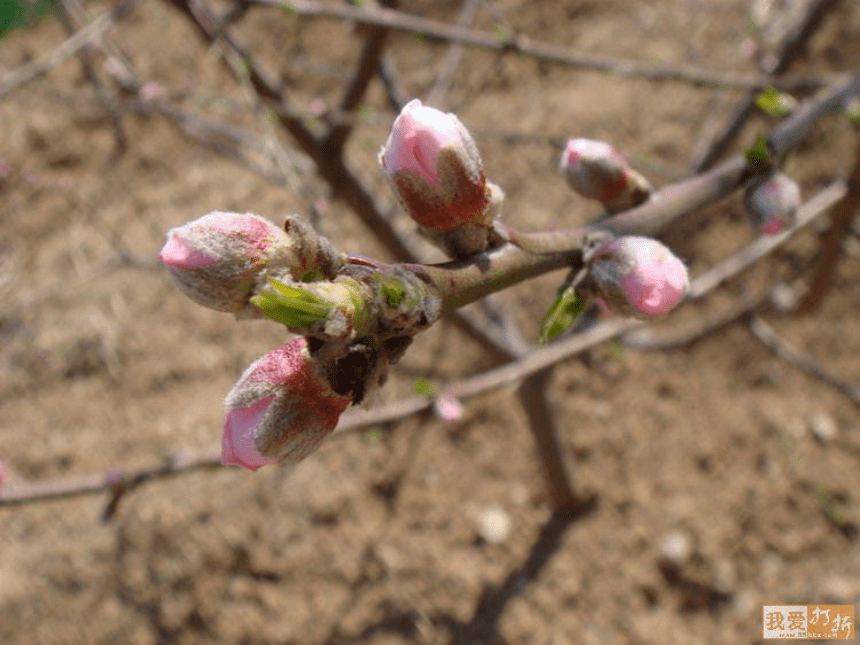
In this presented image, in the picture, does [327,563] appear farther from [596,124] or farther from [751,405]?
[596,124]

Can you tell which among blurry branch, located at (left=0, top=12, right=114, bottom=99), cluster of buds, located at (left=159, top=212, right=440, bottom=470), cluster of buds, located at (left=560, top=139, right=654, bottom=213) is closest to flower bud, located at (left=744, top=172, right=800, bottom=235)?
cluster of buds, located at (left=560, top=139, right=654, bottom=213)

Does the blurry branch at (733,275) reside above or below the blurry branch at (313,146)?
below

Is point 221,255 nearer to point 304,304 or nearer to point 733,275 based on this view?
point 304,304

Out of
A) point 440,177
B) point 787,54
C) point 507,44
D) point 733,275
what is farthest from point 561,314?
point 787,54

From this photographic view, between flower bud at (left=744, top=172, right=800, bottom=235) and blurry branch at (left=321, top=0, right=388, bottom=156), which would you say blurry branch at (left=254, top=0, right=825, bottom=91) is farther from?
flower bud at (left=744, top=172, right=800, bottom=235)

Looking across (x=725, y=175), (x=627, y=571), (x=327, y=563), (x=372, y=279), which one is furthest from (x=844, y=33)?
(x=372, y=279)

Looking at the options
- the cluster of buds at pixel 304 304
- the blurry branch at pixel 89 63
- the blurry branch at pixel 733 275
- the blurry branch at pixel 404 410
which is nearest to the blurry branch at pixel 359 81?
the blurry branch at pixel 89 63

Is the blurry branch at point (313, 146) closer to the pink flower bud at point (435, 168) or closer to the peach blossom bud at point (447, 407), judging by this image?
the peach blossom bud at point (447, 407)
